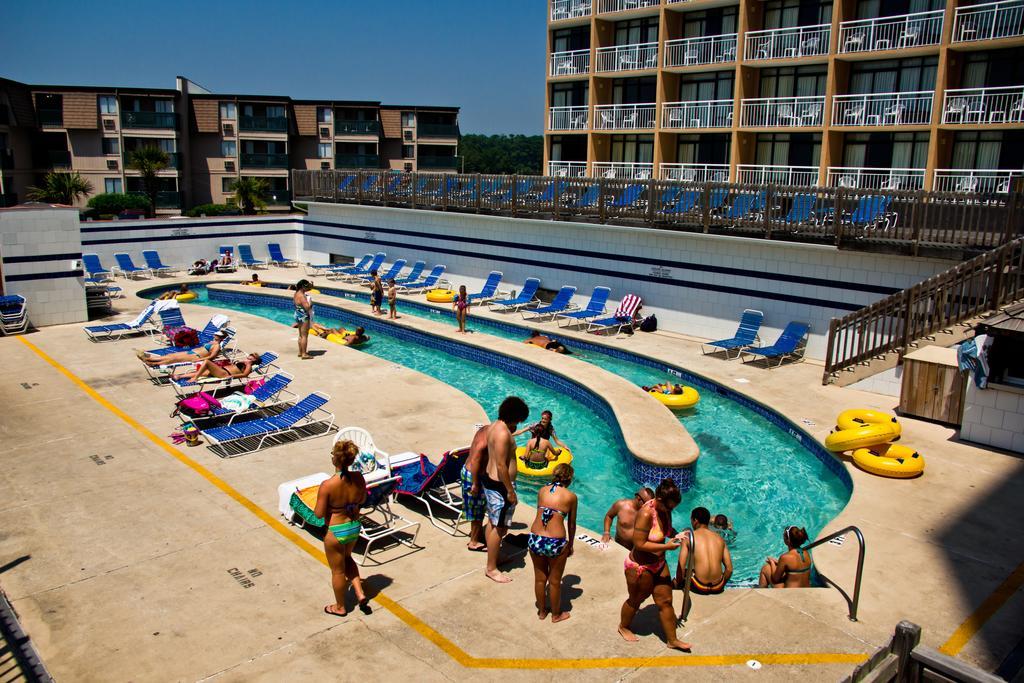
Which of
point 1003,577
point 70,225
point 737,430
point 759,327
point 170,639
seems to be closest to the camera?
point 170,639

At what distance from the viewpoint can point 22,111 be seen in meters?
48.9

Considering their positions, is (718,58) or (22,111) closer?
(718,58)

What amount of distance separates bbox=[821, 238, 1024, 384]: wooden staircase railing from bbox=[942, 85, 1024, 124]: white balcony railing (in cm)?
1145

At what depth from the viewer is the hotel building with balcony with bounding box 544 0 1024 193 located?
22.9m

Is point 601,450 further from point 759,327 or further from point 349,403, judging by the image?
point 759,327

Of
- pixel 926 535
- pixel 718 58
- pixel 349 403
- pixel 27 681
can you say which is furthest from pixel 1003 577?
pixel 718 58

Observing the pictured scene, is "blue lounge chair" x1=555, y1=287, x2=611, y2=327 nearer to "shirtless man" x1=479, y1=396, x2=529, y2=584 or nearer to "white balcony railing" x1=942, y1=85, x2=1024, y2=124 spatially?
"white balcony railing" x1=942, y1=85, x2=1024, y2=124

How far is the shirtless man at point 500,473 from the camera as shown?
7332 millimetres

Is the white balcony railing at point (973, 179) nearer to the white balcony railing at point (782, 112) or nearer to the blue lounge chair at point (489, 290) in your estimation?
the white balcony railing at point (782, 112)

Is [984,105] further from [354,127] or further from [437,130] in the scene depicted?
[354,127]

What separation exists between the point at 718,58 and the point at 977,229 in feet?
54.3

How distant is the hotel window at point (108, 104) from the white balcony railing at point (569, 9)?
110 ft

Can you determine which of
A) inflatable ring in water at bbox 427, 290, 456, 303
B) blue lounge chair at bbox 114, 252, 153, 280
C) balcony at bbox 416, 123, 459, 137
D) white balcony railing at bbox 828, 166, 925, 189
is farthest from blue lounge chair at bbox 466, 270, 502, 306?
balcony at bbox 416, 123, 459, 137

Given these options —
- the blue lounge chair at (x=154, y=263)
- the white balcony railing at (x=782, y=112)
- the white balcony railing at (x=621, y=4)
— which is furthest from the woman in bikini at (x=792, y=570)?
the blue lounge chair at (x=154, y=263)
